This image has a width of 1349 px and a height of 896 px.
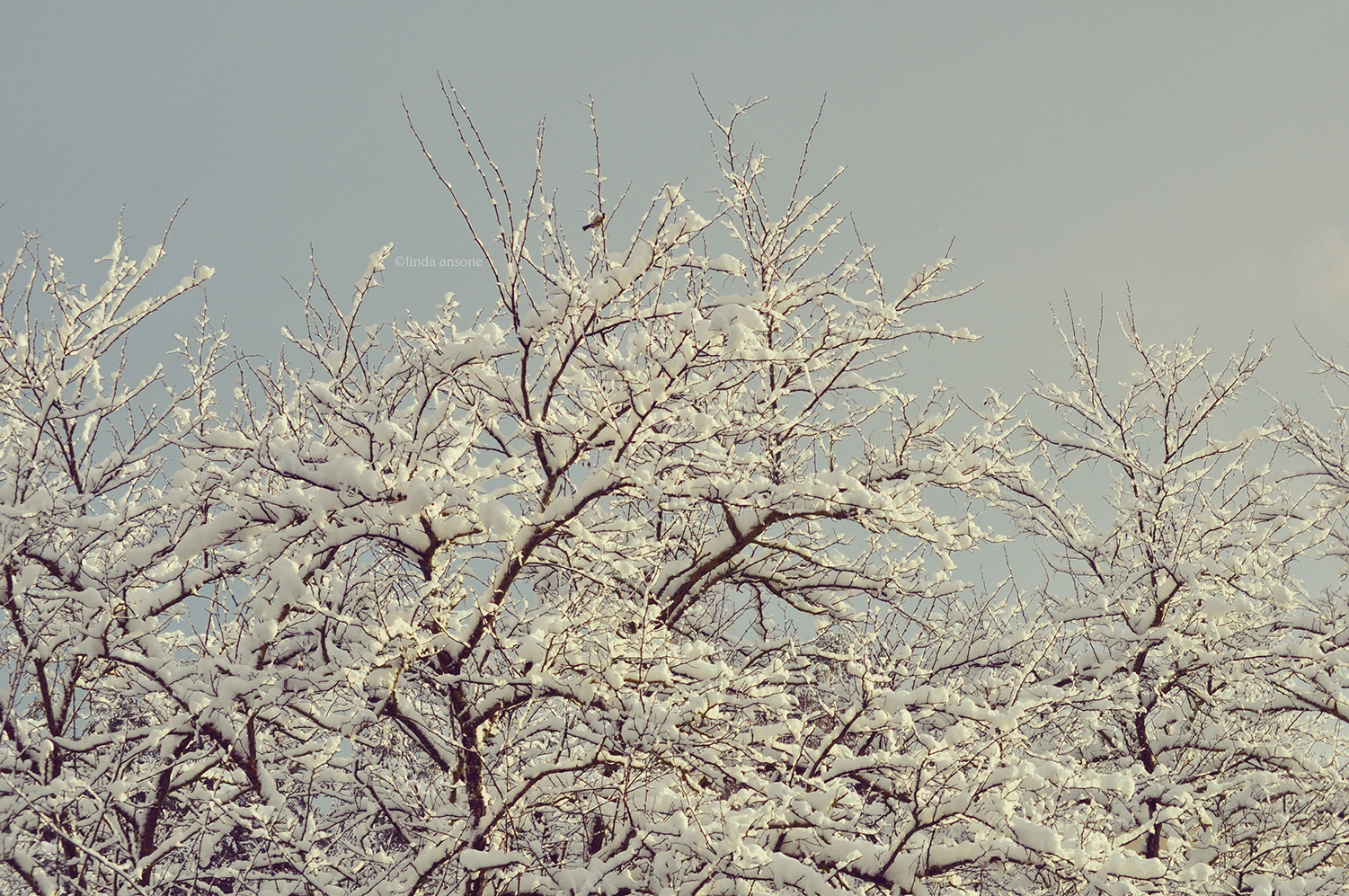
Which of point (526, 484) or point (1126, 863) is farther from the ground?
point (526, 484)

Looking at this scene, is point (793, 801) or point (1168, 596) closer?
point (793, 801)

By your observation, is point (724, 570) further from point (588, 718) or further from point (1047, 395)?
point (1047, 395)

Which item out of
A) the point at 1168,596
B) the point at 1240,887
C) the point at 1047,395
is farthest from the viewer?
the point at 1047,395

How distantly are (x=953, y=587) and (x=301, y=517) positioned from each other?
3727 mm

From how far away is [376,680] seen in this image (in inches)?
137

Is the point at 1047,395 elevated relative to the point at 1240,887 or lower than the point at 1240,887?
elevated

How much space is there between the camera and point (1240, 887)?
17.0 ft

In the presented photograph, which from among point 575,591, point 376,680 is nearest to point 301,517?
point 376,680

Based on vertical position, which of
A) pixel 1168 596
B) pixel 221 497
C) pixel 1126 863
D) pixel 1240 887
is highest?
pixel 1168 596

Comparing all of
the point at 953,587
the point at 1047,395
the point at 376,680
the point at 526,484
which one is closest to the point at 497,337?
the point at 526,484

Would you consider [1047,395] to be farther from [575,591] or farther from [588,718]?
[588,718]

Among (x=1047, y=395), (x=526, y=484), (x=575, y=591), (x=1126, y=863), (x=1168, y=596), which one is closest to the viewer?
(x=1126, y=863)

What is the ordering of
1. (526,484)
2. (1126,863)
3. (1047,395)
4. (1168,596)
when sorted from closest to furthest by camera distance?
(1126,863), (526,484), (1168,596), (1047,395)

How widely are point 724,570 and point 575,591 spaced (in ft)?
3.85
